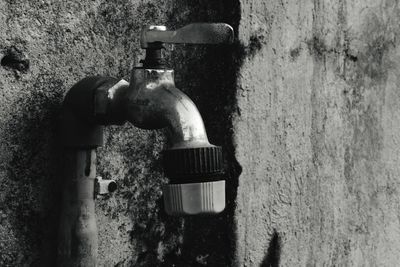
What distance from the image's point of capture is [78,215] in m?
0.92

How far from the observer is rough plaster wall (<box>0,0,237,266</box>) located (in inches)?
35.0

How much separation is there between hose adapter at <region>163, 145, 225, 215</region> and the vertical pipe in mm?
138

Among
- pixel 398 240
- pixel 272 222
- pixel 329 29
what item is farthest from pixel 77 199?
pixel 398 240

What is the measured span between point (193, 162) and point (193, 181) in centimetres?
2

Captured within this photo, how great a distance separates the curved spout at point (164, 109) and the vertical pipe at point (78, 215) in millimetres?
93

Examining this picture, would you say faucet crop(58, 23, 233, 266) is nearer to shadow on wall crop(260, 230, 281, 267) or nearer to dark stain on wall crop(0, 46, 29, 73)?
dark stain on wall crop(0, 46, 29, 73)

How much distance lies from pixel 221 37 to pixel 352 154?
72 cm

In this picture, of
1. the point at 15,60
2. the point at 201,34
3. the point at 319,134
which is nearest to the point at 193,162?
the point at 201,34

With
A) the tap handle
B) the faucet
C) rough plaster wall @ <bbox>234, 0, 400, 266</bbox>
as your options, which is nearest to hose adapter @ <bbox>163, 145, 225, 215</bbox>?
the faucet

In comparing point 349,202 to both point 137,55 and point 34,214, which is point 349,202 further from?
point 34,214

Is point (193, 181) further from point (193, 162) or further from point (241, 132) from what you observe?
point (241, 132)

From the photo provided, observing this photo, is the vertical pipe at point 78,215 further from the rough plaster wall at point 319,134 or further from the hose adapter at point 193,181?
the rough plaster wall at point 319,134

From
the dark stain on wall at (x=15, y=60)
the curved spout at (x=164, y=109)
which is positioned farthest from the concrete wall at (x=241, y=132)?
the curved spout at (x=164, y=109)

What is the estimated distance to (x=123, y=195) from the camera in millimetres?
1043
